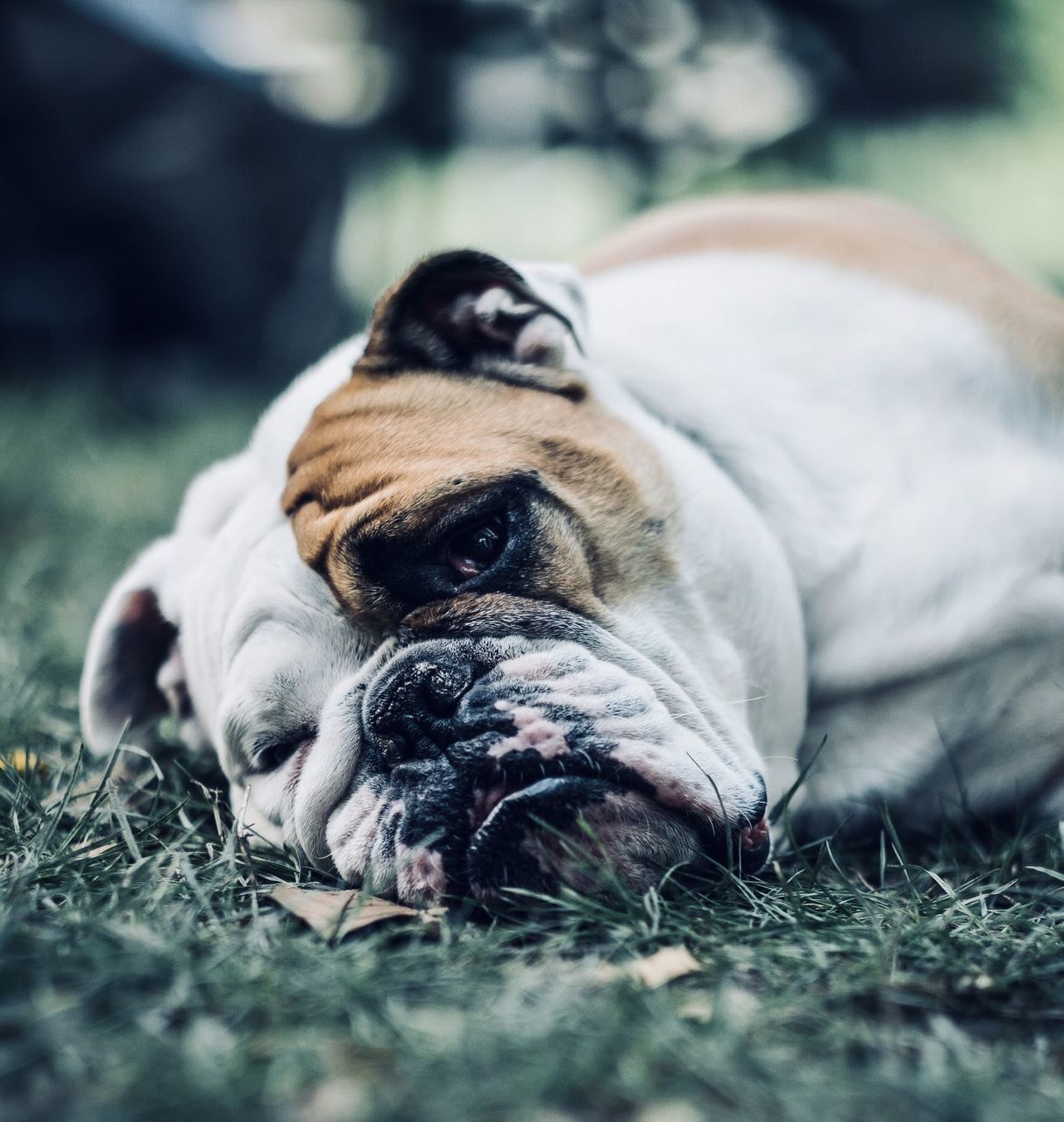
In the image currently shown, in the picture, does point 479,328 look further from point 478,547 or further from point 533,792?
point 533,792

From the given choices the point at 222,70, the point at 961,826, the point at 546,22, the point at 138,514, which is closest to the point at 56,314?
the point at 222,70

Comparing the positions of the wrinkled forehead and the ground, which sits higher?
the wrinkled forehead

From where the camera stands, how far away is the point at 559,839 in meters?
1.68

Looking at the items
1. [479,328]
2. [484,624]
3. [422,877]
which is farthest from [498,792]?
[479,328]

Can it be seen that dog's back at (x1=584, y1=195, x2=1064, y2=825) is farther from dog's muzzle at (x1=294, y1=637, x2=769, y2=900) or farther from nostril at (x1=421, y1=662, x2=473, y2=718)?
nostril at (x1=421, y1=662, x2=473, y2=718)

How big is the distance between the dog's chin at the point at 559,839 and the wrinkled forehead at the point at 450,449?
1.69 ft

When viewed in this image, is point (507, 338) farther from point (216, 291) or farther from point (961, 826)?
point (216, 291)

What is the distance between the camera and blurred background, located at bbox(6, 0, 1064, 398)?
22.6 feet

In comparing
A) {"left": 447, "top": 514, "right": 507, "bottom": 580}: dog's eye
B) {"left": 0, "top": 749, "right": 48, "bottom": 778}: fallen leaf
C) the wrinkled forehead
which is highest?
the wrinkled forehead

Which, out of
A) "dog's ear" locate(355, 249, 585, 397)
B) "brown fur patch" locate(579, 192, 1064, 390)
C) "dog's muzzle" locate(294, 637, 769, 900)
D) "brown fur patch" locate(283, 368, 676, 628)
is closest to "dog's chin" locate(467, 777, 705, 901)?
"dog's muzzle" locate(294, 637, 769, 900)

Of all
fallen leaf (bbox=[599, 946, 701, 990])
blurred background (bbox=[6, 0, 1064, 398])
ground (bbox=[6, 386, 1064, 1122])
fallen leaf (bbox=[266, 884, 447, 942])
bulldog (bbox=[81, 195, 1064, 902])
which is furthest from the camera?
blurred background (bbox=[6, 0, 1064, 398])

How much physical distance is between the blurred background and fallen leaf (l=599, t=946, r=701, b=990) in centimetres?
598

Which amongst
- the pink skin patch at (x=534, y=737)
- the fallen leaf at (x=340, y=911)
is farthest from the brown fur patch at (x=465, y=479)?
the fallen leaf at (x=340, y=911)

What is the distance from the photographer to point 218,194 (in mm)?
7441
